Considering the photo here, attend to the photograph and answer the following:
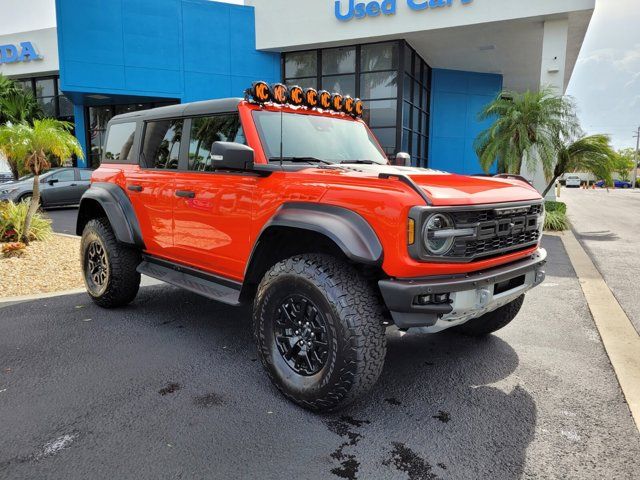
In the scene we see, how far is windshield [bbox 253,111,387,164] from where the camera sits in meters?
3.59

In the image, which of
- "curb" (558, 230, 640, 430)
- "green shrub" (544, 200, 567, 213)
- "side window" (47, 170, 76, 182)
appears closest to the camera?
"curb" (558, 230, 640, 430)

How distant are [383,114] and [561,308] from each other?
13.2 m

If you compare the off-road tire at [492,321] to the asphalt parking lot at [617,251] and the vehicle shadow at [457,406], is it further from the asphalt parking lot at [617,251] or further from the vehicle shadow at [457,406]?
the asphalt parking lot at [617,251]

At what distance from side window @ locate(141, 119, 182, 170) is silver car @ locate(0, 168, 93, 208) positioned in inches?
426

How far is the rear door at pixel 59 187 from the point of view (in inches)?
561

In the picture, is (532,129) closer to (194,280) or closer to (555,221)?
(555,221)

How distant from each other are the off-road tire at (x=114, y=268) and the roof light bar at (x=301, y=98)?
217 cm

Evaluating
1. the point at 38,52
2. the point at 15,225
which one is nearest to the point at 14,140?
the point at 15,225

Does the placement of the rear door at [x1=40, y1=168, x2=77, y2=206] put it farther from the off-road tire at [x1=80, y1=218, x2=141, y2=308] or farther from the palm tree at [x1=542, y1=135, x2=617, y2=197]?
the palm tree at [x1=542, y1=135, x2=617, y2=197]

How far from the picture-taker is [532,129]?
12406 mm

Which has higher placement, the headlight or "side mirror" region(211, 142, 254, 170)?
"side mirror" region(211, 142, 254, 170)

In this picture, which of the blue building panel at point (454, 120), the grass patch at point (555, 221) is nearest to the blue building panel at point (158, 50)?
the blue building panel at point (454, 120)

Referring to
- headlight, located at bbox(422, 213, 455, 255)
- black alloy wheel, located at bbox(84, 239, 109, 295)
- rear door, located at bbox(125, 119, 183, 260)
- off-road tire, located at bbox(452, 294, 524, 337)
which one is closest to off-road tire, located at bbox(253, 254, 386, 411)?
headlight, located at bbox(422, 213, 455, 255)

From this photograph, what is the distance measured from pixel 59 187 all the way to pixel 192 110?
1247 centimetres
